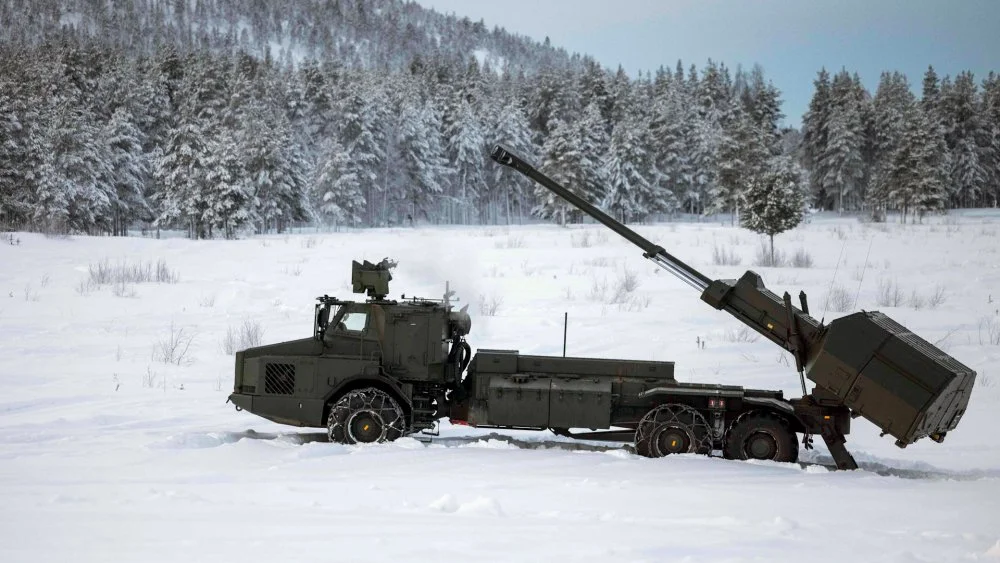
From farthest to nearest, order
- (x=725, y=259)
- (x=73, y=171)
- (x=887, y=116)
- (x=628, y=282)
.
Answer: (x=887, y=116) < (x=73, y=171) < (x=725, y=259) < (x=628, y=282)

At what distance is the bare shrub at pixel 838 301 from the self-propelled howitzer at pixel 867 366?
11.7m

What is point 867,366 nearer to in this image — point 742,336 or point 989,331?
point 742,336

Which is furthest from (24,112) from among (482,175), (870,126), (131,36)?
(131,36)

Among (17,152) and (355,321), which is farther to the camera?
(17,152)

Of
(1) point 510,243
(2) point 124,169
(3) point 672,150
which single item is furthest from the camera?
(3) point 672,150

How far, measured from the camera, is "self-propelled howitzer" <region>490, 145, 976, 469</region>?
33.0 ft

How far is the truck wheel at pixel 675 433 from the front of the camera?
11.3m

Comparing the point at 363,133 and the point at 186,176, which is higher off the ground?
the point at 363,133

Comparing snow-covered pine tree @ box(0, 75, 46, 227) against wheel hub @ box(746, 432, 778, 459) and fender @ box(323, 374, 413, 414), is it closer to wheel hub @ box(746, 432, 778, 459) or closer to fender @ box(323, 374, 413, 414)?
fender @ box(323, 374, 413, 414)

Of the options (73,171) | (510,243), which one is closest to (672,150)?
(510,243)

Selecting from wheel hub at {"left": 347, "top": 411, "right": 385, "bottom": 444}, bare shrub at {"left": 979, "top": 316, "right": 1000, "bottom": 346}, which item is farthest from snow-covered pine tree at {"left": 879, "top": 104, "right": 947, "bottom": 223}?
wheel hub at {"left": 347, "top": 411, "right": 385, "bottom": 444}

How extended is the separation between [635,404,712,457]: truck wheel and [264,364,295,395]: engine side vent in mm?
4709

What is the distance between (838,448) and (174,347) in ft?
41.0

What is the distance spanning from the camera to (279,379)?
469 inches
